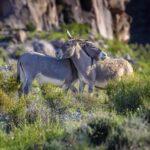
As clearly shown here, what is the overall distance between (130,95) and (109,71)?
4.54 meters

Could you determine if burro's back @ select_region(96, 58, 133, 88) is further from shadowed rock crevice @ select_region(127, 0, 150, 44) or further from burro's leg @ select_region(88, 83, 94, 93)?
shadowed rock crevice @ select_region(127, 0, 150, 44)

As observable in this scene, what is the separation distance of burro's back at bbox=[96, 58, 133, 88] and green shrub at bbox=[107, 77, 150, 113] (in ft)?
9.40

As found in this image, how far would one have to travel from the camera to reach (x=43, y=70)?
67.9ft

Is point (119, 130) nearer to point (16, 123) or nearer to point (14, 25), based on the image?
point (16, 123)

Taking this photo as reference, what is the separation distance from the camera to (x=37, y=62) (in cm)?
2064

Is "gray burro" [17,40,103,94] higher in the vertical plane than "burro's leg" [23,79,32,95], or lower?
higher

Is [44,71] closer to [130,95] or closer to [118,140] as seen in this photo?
[130,95]

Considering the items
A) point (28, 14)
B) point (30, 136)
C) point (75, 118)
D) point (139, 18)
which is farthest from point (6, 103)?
point (139, 18)

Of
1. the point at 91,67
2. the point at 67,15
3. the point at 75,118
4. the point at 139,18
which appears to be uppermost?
the point at 91,67

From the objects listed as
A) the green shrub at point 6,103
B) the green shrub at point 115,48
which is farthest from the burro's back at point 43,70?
the green shrub at point 115,48

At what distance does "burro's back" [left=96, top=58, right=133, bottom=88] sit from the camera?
862 inches

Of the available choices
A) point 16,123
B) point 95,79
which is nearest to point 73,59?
point 95,79

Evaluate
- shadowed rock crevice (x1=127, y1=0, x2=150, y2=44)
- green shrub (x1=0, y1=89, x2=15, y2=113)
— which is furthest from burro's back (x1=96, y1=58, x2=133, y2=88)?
shadowed rock crevice (x1=127, y1=0, x2=150, y2=44)

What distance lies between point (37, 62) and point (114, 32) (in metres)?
46.2
